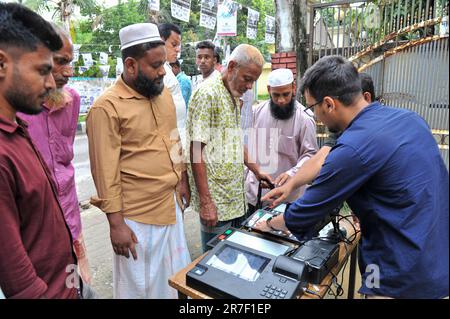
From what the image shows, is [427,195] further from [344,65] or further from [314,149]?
[314,149]

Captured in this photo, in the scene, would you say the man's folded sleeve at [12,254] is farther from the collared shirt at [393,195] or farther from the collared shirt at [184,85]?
the collared shirt at [184,85]

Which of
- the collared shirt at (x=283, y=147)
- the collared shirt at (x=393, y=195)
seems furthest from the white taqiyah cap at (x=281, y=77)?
the collared shirt at (x=393, y=195)

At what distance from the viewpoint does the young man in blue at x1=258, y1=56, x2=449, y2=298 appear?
1.11 meters

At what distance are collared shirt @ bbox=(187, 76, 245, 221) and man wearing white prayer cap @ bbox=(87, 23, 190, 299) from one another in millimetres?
185

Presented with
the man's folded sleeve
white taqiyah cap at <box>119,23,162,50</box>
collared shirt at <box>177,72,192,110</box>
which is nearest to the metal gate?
collared shirt at <box>177,72,192,110</box>

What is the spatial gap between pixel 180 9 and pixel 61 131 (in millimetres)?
4539

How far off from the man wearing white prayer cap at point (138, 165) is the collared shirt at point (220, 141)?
185 millimetres

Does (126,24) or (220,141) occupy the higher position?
(126,24)

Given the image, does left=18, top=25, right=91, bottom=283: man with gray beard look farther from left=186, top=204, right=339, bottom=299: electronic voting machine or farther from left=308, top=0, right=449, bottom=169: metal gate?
left=308, top=0, right=449, bottom=169: metal gate

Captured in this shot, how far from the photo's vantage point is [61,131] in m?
2.00

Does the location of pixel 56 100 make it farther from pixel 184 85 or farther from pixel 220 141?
pixel 184 85

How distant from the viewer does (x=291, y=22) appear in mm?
4680

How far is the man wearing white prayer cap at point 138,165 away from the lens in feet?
5.79

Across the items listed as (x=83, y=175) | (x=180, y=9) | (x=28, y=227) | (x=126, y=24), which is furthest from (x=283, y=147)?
(x=126, y=24)
